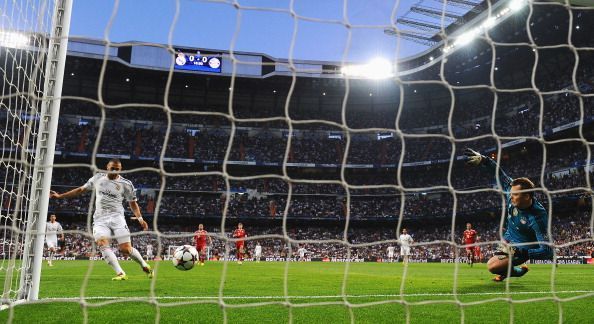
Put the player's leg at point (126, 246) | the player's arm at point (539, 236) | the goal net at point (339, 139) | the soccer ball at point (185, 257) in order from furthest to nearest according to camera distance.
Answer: the goal net at point (339, 139) < the soccer ball at point (185, 257) < the player's leg at point (126, 246) < the player's arm at point (539, 236)

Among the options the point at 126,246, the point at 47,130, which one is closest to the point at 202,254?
the point at 126,246

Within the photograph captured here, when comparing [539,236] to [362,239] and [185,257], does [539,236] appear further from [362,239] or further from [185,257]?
[362,239]

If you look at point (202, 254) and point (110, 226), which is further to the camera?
point (202, 254)

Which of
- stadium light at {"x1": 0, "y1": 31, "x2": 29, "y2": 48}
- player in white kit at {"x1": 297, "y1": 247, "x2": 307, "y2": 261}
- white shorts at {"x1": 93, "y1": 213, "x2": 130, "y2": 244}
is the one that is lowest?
player in white kit at {"x1": 297, "y1": 247, "x2": 307, "y2": 261}

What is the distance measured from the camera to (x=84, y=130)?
34750mm

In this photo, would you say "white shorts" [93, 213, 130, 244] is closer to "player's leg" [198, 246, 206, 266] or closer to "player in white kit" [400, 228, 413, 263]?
"player in white kit" [400, 228, 413, 263]

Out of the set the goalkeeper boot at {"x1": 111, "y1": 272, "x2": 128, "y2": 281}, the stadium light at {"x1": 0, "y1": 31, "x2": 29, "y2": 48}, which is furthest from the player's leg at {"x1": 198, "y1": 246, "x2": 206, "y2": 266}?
the stadium light at {"x1": 0, "y1": 31, "x2": 29, "y2": 48}

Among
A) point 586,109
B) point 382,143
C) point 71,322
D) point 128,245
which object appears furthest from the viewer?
point 382,143

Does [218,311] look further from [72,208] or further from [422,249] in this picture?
[72,208]

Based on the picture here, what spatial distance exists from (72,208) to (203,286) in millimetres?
27392

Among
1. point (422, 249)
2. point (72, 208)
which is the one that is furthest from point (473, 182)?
point (72, 208)

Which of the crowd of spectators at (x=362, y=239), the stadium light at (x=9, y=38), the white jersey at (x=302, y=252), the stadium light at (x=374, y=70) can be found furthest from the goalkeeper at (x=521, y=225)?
the white jersey at (x=302, y=252)

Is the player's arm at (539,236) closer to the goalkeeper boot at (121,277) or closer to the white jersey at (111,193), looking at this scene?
the white jersey at (111,193)

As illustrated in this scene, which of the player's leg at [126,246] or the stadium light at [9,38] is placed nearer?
the stadium light at [9,38]
